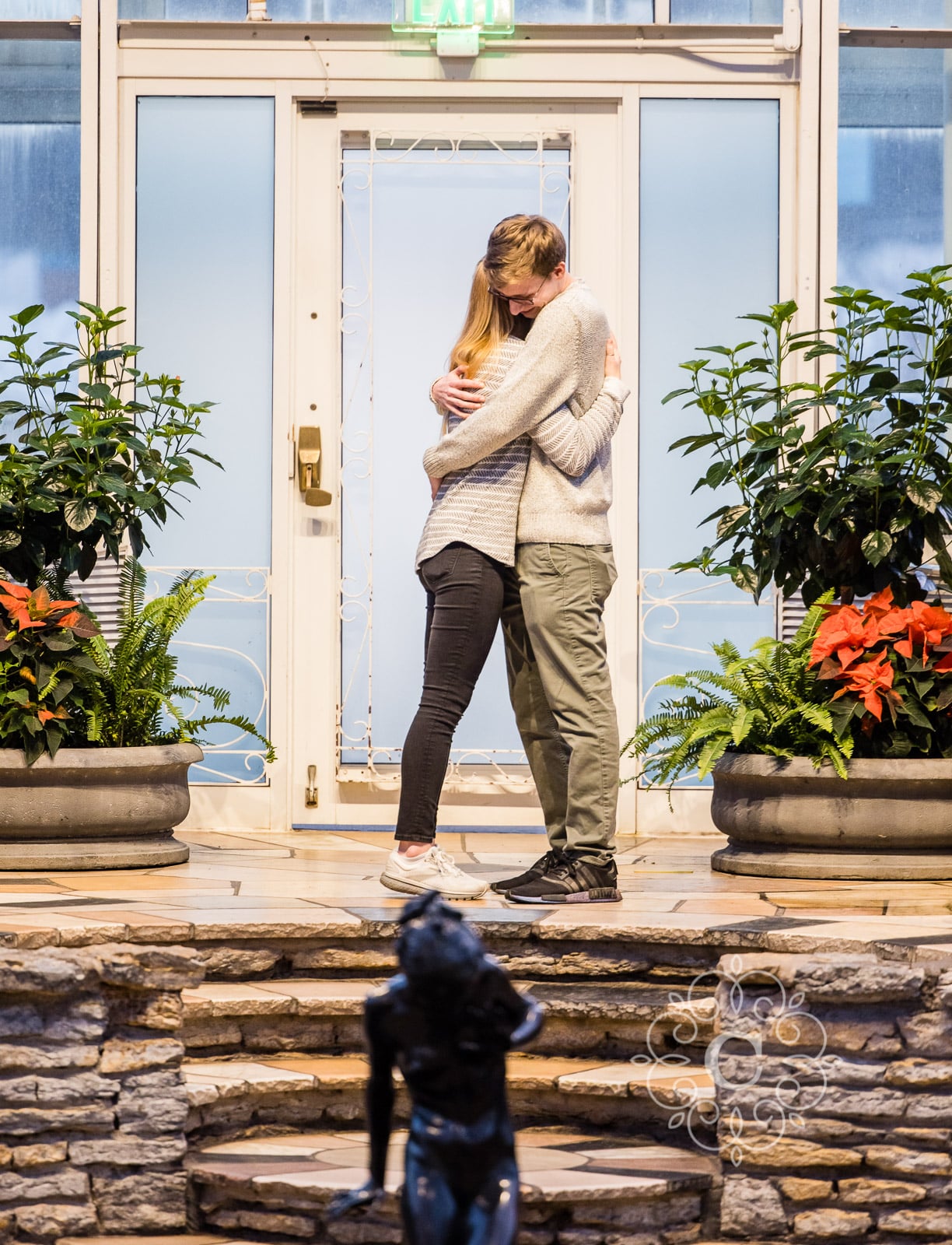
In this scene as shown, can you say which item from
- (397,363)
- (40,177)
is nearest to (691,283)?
(397,363)

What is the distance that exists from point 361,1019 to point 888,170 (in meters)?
3.74

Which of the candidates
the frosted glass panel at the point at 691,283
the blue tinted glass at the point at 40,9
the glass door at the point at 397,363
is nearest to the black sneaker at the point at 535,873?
the glass door at the point at 397,363

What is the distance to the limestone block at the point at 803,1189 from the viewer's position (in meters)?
2.57

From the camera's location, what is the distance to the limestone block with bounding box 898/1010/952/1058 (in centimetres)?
260

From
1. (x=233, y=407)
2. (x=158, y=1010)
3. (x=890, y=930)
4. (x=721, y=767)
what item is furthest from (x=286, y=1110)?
(x=233, y=407)

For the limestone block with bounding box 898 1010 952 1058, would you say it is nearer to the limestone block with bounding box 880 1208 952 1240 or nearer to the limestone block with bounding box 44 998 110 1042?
the limestone block with bounding box 880 1208 952 1240

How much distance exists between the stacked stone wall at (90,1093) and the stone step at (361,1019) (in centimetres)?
13

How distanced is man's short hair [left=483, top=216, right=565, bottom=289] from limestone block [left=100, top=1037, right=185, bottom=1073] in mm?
1751

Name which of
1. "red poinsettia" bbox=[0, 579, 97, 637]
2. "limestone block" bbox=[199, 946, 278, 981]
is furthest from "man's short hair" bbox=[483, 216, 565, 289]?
"red poinsettia" bbox=[0, 579, 97, 637]

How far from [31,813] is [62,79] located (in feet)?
8.98

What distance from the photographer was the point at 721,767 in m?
4.07

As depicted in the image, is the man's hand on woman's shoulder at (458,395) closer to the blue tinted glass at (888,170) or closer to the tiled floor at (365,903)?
the tiled floor at (365,903)

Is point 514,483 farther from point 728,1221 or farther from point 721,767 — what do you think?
point 728,1221

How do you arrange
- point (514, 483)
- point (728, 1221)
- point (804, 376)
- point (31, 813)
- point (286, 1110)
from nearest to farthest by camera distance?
point (728, 1221) < point (286, 1110) < point (514, 483) < point (31, 813) < point (804, 376)
